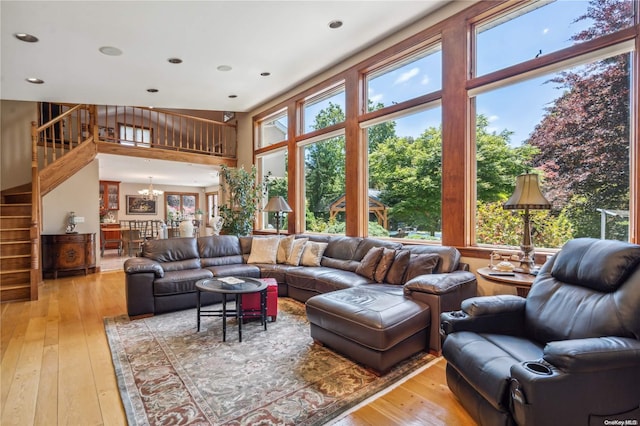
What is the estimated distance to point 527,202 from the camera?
2.60 m

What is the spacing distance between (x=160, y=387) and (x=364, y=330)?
1.50m

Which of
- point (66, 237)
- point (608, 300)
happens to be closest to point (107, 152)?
point (66, 237)

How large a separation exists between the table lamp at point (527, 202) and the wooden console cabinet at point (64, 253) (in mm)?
7187

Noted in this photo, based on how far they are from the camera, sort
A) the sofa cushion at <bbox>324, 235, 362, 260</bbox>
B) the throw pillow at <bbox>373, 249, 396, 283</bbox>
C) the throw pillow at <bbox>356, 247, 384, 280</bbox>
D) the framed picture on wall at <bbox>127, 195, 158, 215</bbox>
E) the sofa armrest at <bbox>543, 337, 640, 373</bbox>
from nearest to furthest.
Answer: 1. the sofa armrest at <bbox>543, 337, 640, 373</bbox>
2. the throw pillow at <bbox>373, 249, 396, 283</bbox>
3. the throw pillow at <bbox>356, 247, 384, 280</bbox>
4. the sofa cushion at <bbox>324, 235, 362, 260</bbox>
5. the framed picture on wall at <bbox>127, 195, 158, 215</bbox>

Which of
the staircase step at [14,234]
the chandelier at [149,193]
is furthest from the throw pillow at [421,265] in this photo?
the chandelier at [149,193]

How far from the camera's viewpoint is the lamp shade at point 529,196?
2582mm

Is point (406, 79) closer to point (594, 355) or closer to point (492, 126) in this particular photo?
point (492, 126)

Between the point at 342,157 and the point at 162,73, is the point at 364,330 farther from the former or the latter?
the point at 162,73

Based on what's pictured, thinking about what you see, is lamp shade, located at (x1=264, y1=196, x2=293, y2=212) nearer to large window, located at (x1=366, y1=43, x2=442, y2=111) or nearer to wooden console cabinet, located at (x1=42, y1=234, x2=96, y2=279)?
large window, located at (x1=366, y1=43, x2=442, y2=111)

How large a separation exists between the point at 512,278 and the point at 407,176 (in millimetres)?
2078

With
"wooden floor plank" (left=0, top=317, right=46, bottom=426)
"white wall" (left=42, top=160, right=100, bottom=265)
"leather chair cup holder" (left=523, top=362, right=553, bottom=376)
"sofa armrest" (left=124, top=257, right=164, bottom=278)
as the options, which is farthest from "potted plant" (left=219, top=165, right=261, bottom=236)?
"leather chair cup holder" (left=523, top=362, right=553, bottom=376)

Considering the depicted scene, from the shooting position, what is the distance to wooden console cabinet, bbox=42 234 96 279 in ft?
19.8

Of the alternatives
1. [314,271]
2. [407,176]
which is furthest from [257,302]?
[407,176]

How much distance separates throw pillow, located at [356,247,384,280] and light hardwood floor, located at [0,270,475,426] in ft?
4.32
